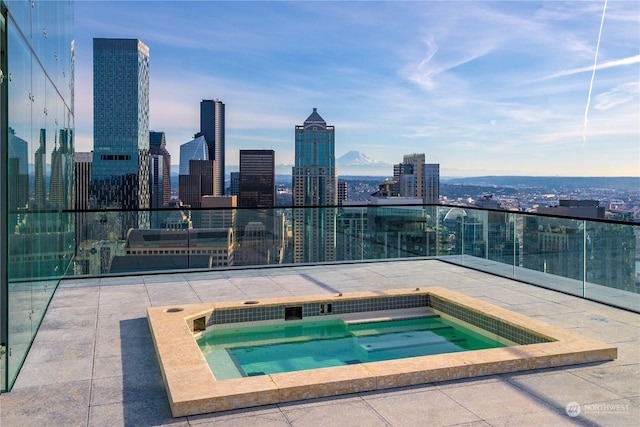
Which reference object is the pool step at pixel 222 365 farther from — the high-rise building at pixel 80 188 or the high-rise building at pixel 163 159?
the high-rise building at pixel 163 159

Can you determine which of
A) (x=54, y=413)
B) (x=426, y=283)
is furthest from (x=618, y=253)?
(x=54, y=413)

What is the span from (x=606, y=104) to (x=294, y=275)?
2570 cm

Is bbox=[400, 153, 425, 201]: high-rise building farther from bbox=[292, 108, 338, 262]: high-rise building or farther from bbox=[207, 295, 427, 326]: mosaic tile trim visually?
bbox=[207, 295, 427, 326]: mosaic tile trim

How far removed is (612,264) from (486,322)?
1.92m

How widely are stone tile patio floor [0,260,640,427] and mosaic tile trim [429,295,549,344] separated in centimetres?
58

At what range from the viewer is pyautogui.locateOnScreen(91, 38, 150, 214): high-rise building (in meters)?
77.2

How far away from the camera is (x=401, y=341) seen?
5070 millimetres

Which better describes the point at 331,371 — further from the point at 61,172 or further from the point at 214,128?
the point at 214,128

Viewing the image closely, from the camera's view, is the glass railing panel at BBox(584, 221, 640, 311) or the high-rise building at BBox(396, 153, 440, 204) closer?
the glass railing panel at BBox(584, 221, 640, 311)

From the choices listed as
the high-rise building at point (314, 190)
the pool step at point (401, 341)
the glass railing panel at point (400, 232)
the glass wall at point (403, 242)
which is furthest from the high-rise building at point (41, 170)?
the glass railing panel at point (400, 232)

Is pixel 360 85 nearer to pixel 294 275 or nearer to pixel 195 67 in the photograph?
pixel 195 67

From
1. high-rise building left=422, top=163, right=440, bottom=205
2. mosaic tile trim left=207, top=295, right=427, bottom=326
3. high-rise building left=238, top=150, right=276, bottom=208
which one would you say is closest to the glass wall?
mosaic tile trim left=207, top=295, right=427, bottom=326

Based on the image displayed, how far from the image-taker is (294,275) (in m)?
7.73

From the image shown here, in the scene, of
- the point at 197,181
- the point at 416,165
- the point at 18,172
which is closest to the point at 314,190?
the point at 416,165
